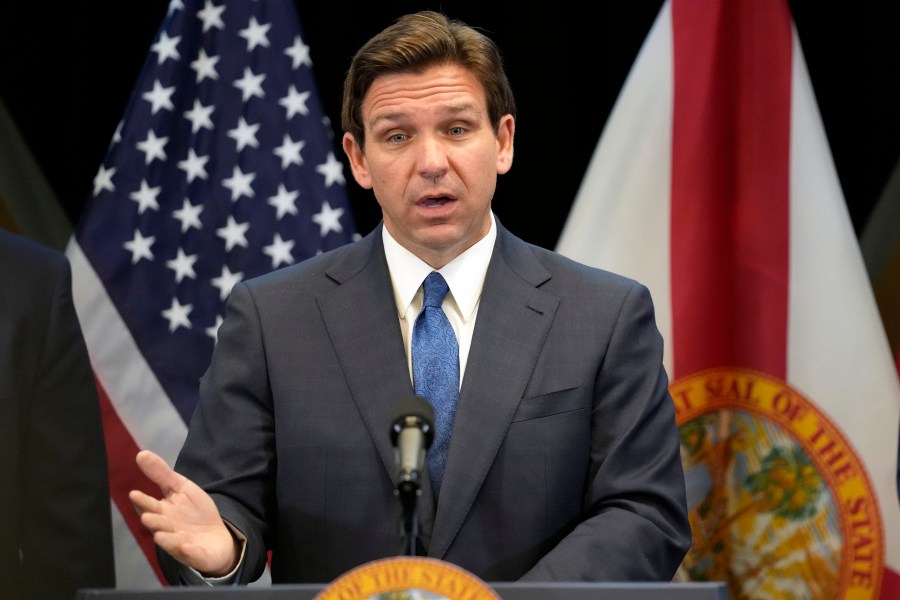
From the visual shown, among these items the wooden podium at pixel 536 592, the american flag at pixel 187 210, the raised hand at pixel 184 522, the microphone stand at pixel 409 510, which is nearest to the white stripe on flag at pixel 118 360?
the american flag at pixel 187 210

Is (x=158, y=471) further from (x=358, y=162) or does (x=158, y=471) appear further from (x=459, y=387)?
(x=358, y=162)

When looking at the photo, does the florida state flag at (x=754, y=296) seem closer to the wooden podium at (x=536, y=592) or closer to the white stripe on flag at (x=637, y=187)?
the white stripe on flag at (x=637, y=187)

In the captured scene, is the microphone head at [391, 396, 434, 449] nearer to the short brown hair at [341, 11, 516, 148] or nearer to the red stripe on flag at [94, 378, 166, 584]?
the short brown hair at [341, 11, 516, 148]

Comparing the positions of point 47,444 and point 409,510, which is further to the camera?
point 47,444

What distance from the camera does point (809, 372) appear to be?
3.01 metres

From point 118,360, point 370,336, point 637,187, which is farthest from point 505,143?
point 118,360

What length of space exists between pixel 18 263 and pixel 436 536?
141 cm

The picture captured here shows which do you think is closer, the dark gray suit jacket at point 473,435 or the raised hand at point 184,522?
the raised hand at point 184,522

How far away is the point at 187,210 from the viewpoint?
125 inches

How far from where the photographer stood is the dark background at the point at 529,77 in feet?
10.4

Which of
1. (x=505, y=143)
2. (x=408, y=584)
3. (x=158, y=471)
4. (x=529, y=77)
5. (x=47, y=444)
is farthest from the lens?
(x=529, y=77)

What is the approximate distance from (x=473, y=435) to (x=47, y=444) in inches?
48.6

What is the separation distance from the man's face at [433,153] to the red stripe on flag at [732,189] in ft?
3.74

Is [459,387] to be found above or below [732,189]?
below
